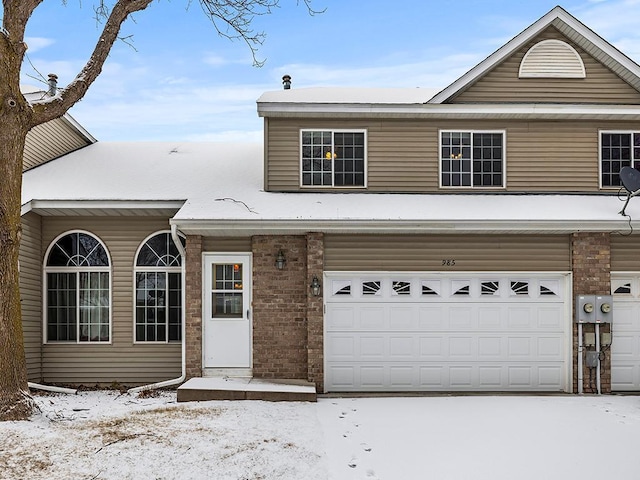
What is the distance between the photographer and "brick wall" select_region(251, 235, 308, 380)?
11.7m

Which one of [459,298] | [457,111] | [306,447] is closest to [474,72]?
[457,111]

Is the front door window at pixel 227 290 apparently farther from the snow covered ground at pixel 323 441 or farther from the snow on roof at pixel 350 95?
the snow on roof at pixel 350 95

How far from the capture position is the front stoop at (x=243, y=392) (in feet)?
34.0

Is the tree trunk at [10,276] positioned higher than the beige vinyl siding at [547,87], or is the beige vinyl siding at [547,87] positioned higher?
the beige vinyl siding at [547,87]

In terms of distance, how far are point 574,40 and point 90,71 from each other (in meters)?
8.77

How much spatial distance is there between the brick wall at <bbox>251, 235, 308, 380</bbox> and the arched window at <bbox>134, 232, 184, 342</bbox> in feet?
A: 6.07

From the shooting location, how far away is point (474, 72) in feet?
41.5

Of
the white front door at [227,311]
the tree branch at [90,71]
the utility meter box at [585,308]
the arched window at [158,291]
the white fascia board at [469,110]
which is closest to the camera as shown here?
the tree branch at [90,71]

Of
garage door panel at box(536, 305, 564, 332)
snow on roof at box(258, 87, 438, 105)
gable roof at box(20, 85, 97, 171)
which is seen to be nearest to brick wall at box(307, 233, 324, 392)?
snow on roof at box(258, 87, 438, 105)

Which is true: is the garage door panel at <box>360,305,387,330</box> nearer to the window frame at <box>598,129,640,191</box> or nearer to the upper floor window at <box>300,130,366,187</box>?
the upper floor window at <box>300,130,366,187</box>

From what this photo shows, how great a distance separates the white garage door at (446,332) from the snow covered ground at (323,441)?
110cm

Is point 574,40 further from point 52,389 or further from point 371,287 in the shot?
point 52,389

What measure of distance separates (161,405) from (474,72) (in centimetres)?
807

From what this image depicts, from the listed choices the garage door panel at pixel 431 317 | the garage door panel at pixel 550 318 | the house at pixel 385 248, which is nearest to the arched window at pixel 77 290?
the house at pixel 385 248
